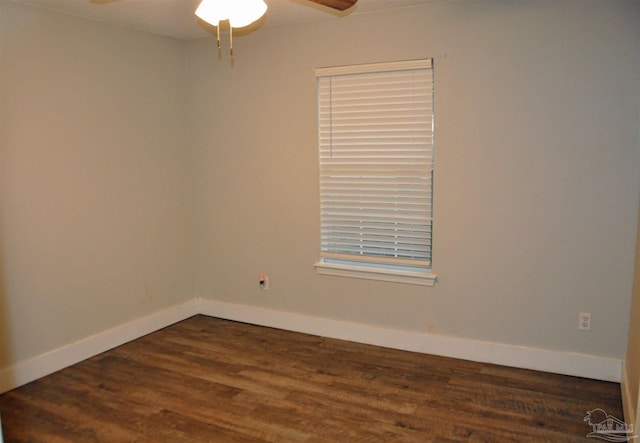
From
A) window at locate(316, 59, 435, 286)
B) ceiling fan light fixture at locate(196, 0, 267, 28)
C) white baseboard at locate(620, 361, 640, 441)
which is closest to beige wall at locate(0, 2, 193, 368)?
window at locate(316, 59, 435, 286)

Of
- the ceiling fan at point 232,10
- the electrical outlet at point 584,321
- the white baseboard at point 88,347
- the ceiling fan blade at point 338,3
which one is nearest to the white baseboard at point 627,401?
the electrical outlet at point 584,321

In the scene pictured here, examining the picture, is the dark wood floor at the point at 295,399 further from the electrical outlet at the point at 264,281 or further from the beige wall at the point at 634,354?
the electrical outlet at the point at 264,281

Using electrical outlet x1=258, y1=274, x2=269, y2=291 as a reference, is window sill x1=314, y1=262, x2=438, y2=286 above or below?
above

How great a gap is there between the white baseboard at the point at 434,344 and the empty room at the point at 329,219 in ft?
0.06

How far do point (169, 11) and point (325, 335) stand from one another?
2615 millimetres

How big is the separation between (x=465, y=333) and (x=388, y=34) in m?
2.15

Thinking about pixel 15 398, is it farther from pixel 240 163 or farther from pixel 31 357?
pixel 240 163

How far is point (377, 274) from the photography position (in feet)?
13.4

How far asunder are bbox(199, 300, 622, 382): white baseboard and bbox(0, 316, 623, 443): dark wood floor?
0.08 meters

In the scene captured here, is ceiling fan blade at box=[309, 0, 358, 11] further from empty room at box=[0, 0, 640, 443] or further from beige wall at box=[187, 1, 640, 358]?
beige wall at box=[187, 1, 640, 358]

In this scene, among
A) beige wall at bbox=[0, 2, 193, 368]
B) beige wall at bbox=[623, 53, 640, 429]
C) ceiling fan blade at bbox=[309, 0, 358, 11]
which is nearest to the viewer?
ceiling fan blade at bbox=[309, 0, 358, 11]

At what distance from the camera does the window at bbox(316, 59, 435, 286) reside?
383 centimetres

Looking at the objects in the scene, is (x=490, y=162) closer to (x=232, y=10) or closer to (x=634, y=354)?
(x=634, y=354)

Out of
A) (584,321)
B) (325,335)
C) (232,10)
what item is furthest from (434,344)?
(232,10)
